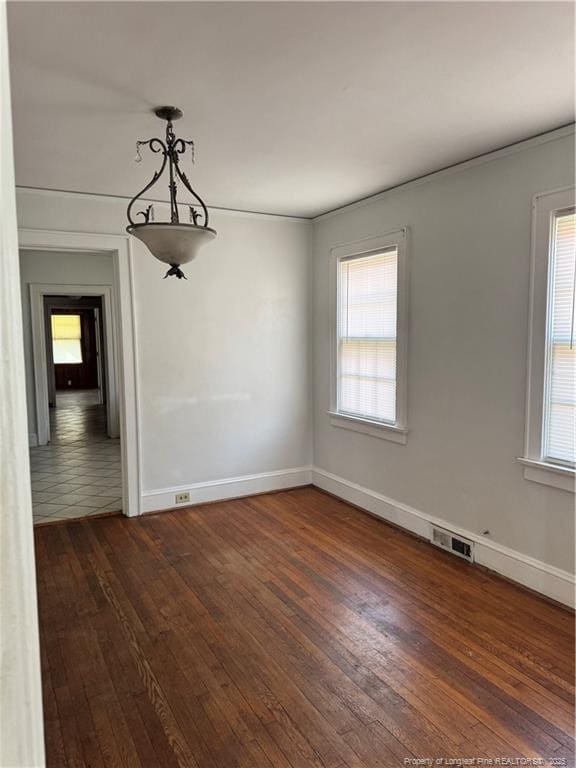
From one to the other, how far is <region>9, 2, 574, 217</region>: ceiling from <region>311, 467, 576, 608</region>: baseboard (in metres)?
2.41

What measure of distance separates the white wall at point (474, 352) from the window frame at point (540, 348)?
0.17ft

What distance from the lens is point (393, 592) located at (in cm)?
299

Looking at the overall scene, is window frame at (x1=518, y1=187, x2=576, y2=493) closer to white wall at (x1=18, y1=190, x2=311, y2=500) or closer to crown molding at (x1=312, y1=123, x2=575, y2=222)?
crown molding at (x1=312, y1=123, x2=575, y2=222)

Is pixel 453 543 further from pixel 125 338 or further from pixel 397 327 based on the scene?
pixel 125 338

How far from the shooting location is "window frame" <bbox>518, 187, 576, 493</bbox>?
273 centimetres

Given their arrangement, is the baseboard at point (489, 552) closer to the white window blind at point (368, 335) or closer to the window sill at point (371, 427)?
the window sill at point (371, 427)

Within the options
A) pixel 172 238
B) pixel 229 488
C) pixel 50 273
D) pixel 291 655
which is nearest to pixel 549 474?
pixel 291 655

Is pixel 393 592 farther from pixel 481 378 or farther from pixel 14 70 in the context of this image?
pixel 14 70

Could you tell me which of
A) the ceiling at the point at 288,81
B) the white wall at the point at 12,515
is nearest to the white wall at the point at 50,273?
the ceiling at the point at 288,81

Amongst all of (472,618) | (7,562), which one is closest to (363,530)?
(472,618)

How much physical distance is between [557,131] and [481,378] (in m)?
1.41

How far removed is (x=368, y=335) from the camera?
13.9ft

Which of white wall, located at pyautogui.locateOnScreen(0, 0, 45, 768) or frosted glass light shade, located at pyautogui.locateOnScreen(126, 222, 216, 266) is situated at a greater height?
frosted glass light shade, located at pyautogui.locateOnScreen(126, 222, 216, 266)

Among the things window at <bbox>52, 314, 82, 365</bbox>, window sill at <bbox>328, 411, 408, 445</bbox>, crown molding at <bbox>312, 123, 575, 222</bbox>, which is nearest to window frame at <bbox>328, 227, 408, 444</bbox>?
window sill at <bbox>328, 411, 408, 445</bbox>
